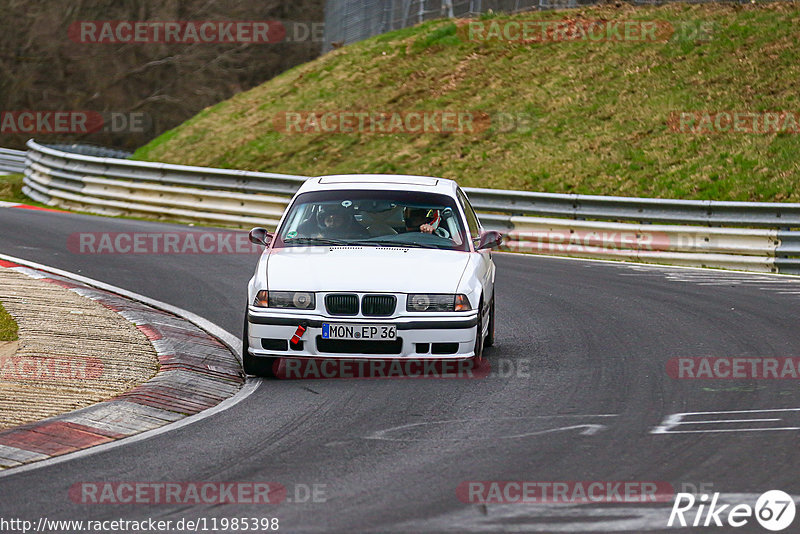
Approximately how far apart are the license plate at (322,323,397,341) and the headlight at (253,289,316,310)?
250 mm

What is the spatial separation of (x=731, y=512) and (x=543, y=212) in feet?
47.6

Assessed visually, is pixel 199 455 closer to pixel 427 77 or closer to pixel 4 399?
pixel 4 399

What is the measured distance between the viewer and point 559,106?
90.5 feet

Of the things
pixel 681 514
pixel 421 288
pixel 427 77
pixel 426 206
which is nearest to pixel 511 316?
pixel 426 206

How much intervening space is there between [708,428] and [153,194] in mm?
17875

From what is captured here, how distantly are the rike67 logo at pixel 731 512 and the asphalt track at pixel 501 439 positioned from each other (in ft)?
0.24

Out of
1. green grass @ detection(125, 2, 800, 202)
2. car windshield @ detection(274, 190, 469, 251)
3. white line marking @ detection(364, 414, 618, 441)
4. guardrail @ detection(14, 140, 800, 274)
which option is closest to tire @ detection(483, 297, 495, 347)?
car windshield @ detection(274, 190, 469, 251)

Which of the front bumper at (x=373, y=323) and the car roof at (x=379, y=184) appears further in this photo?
the car roof at (x=379, y=184)

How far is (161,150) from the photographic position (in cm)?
3183

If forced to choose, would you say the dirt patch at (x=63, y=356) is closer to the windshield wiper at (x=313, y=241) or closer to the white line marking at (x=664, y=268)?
the windshield wiper at (x=313, y=241)

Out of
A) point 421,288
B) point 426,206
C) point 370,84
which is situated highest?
point 370,84

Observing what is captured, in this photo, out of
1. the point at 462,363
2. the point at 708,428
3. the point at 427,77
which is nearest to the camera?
the point at 708,428

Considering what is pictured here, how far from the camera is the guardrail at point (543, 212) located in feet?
57.9

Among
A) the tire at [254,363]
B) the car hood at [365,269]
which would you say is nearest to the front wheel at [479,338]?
the car hood at [365,269]
